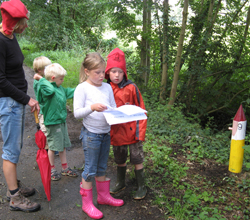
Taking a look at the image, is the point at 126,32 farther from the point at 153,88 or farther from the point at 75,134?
the point at 75,134

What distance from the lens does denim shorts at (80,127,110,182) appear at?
8.43 ft

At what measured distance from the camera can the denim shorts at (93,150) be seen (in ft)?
8.43

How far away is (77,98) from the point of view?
2.47 metres

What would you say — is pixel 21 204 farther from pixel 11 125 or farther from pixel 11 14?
pixel 11 14

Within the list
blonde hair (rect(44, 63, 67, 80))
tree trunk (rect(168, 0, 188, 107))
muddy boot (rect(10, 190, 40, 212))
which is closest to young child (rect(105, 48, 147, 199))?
blonde hair (rect(44, 63, 67, 80))

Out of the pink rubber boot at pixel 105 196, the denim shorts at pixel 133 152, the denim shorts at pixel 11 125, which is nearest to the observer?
the denim shorts at pixel 11 125

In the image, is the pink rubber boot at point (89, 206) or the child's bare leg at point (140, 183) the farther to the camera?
the child's bare leg at point (140, 183)

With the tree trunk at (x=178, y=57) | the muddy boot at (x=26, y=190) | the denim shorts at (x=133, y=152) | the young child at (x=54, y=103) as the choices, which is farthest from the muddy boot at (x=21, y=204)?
the tree trunk at (x=178, y=57)

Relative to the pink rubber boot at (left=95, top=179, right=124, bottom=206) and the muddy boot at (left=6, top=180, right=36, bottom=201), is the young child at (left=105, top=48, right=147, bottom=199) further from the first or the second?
the muddy boot at (left=6, top=180, right=36, bottom=201)

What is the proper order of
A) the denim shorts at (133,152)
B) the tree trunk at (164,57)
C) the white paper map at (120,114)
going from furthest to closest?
the tree trunk at (164,57)
the denim shorts at (133,152)
the white paper map at (120,114)

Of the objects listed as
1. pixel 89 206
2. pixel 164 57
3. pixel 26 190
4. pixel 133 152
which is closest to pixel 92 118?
pixel 133 152

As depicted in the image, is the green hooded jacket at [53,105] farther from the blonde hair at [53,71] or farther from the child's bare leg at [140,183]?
the child's bare leg at [140,183]

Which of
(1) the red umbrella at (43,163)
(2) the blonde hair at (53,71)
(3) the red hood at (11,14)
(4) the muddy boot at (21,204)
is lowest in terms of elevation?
(4) the muddy boot at (21,204)

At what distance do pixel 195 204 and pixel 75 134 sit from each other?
3.47m
